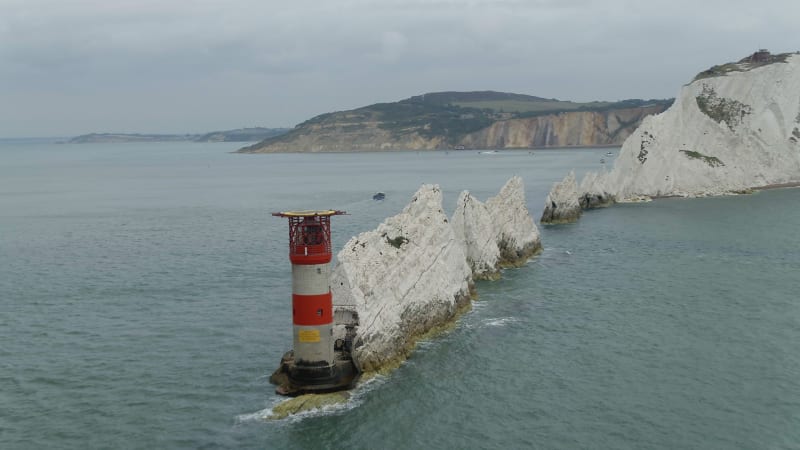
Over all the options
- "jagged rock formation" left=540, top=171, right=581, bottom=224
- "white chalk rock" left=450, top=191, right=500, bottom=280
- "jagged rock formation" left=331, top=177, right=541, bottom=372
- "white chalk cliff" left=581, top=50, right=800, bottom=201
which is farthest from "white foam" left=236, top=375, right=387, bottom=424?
"white chalk cliff" left=581, top=50, right=800, bottom=201

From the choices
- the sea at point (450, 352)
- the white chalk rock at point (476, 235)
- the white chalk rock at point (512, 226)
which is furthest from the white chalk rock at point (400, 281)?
the white chalk rock at point (512, 226)

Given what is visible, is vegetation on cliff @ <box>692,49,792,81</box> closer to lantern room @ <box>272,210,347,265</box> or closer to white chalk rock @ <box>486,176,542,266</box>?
white chalk rock @ <box>486,176,542,266</box>

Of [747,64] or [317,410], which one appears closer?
[317,410]

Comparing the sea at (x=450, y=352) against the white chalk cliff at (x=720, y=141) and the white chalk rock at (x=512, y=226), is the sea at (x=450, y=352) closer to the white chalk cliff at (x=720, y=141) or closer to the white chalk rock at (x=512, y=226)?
the white chalk rock at (x=512, y=226)

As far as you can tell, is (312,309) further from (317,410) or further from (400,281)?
(400,281)

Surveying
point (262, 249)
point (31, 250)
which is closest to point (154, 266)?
point (262, 249)

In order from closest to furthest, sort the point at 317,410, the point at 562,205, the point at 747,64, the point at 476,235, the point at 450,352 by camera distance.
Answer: the point at 317,410 < the point at 450,352 < the point at 476,235 < the point at 562,205 < the point at 747,64

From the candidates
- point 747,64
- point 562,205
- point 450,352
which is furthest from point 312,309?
point 747,64
